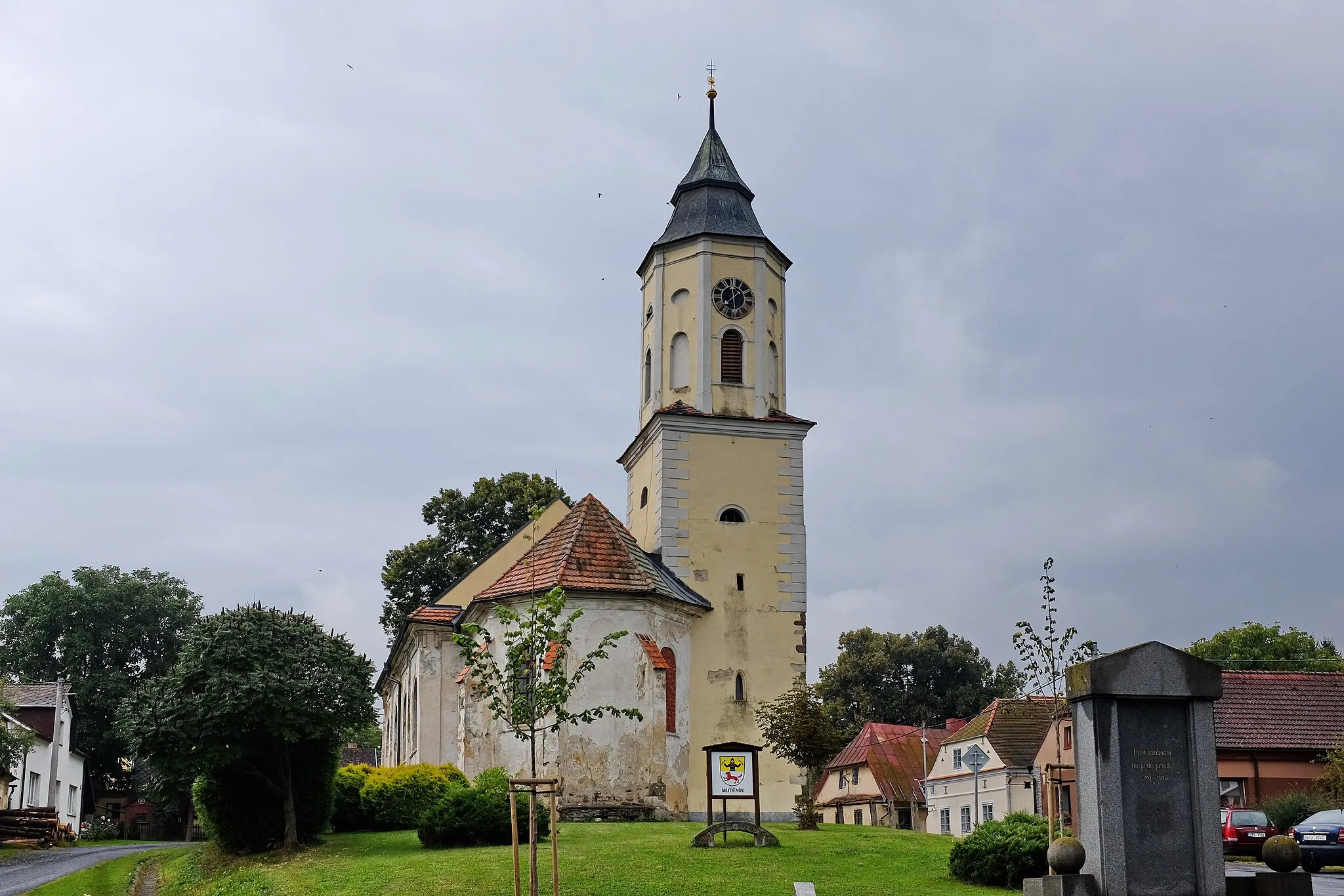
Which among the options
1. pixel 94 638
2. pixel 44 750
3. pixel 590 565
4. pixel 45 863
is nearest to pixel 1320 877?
pixel 590 565

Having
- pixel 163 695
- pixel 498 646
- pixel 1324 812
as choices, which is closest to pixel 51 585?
pixel 498 646

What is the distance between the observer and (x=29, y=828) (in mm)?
40625

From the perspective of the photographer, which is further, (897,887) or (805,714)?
(805,714)

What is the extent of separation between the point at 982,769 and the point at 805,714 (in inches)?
1261

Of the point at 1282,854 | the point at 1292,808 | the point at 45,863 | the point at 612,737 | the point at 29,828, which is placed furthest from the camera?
the point at 29,828

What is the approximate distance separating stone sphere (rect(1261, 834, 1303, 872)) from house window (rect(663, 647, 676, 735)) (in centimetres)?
1824

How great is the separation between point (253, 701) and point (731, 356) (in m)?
18.6

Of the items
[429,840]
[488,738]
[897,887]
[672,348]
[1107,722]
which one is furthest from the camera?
[672,348]

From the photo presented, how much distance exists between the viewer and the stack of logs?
40062 mm

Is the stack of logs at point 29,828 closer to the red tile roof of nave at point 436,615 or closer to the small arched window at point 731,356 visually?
the red tile roof of nave at point 436,615

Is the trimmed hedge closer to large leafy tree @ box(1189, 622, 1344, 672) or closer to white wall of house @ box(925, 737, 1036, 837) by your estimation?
white wall of house @ box(925, 737, 1036, 837)

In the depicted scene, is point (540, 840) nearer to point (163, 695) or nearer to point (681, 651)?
point (163, 695)

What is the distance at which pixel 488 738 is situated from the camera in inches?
1255

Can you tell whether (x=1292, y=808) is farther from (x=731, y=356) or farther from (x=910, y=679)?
(x=910, y=679)
